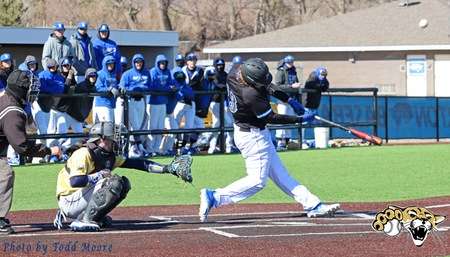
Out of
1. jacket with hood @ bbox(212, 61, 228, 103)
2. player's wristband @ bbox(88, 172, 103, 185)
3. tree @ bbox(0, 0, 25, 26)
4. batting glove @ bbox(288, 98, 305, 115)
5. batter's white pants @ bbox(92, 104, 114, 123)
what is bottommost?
player's wristband @ bbox(88, 172, 103, 185)

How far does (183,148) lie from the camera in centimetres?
2017

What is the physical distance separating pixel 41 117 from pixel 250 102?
8.64 metres

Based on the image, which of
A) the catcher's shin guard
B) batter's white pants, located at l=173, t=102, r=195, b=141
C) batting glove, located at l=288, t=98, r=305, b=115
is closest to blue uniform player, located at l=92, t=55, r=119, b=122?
batter's white pants, located at l=173, t=102, r=195, b=141

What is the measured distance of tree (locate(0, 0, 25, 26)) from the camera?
41.9m

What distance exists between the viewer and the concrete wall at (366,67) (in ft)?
131

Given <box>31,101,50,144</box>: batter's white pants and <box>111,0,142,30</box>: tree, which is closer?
<box>31,101,50,144</box>: batter's white pants

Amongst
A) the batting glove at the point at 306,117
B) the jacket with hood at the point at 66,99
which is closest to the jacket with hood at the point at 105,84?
the jacket with hood at the point at 66,99

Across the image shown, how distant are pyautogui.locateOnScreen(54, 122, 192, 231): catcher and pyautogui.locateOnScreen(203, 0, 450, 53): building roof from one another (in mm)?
30026

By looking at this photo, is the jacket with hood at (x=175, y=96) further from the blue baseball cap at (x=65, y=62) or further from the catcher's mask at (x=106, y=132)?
the catcher's mask at (x=106, y=132)

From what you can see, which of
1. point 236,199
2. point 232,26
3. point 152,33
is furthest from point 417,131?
point 232,26

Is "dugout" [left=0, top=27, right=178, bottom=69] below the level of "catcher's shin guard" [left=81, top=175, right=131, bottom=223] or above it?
above

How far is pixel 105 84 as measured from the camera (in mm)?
18578

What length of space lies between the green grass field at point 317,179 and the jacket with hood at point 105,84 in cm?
142

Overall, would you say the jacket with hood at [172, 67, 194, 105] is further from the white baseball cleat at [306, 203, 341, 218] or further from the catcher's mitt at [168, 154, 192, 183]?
the catcher's mitt at [168, 154, 192, 183]
